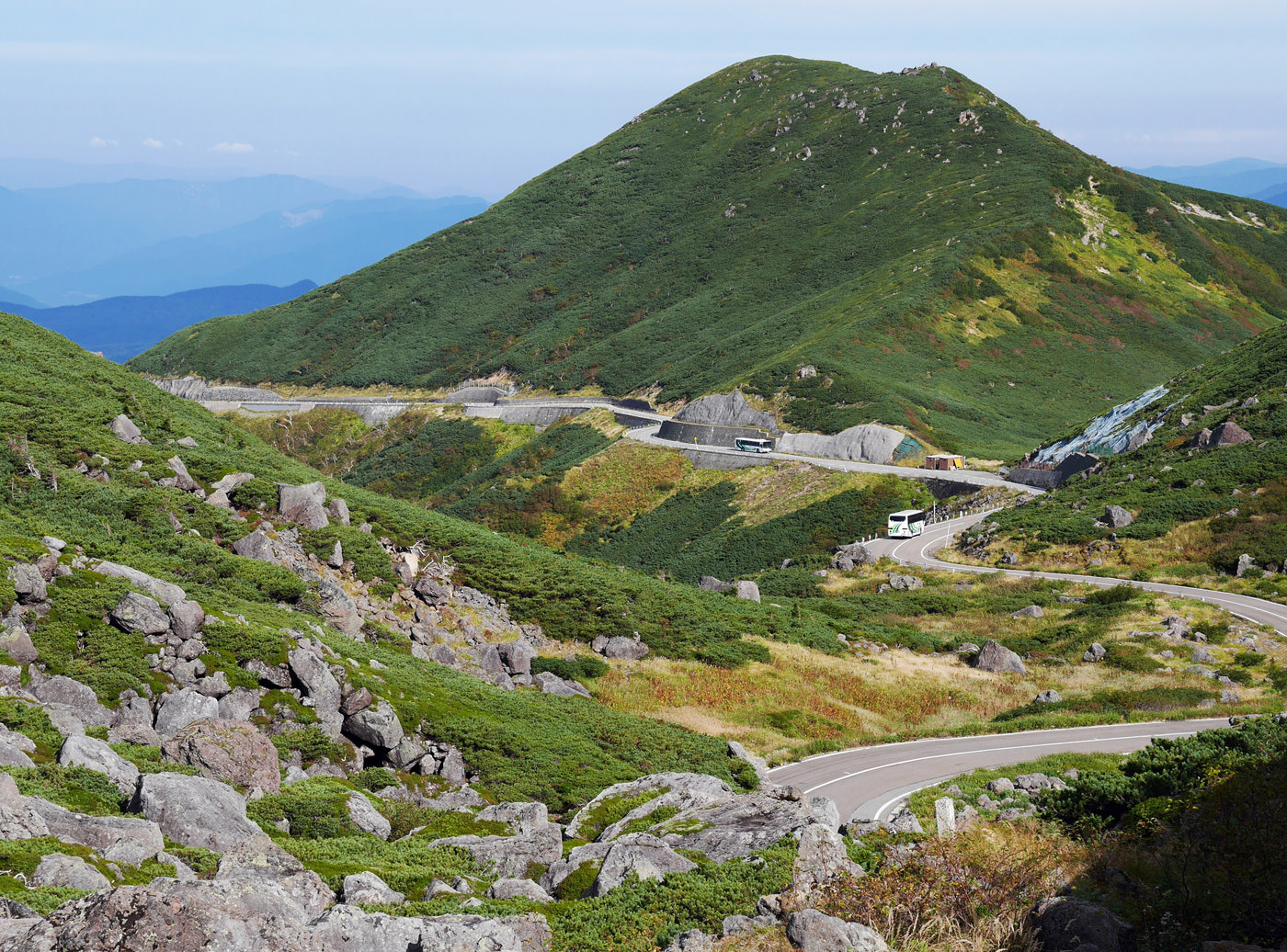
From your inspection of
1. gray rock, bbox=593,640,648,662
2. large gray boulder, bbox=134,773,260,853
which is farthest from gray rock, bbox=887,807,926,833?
gray rock, bbox=593,640,648,662

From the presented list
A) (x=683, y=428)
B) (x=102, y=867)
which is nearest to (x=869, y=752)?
(x=102, y=867)

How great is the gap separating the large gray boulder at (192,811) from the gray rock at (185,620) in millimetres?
8172

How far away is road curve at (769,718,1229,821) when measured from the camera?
1081 inches

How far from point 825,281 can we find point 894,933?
511ft

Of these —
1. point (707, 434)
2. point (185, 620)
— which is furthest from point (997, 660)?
point (707, 434)

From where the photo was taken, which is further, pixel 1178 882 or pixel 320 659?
pixel 320 659

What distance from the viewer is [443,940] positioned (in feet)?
41.7

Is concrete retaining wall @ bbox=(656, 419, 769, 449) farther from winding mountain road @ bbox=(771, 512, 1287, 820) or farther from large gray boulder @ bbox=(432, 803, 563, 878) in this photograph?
large gray boulder @ bbox=(432, 803, 563, 878)

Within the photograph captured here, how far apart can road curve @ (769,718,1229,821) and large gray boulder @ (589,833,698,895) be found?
34.0 ft

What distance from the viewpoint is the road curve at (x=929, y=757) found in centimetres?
2745

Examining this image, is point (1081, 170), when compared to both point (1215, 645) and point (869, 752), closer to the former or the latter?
point (1215, 645)

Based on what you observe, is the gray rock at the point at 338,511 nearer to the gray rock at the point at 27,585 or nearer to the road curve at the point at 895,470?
the gray rock at the point at 27,585

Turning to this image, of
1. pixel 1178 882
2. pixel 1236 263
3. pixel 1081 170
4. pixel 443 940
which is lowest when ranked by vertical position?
pixel 1178 882

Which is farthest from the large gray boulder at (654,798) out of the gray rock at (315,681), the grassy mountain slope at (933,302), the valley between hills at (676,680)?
the grassy mountain slope at (933,302)
